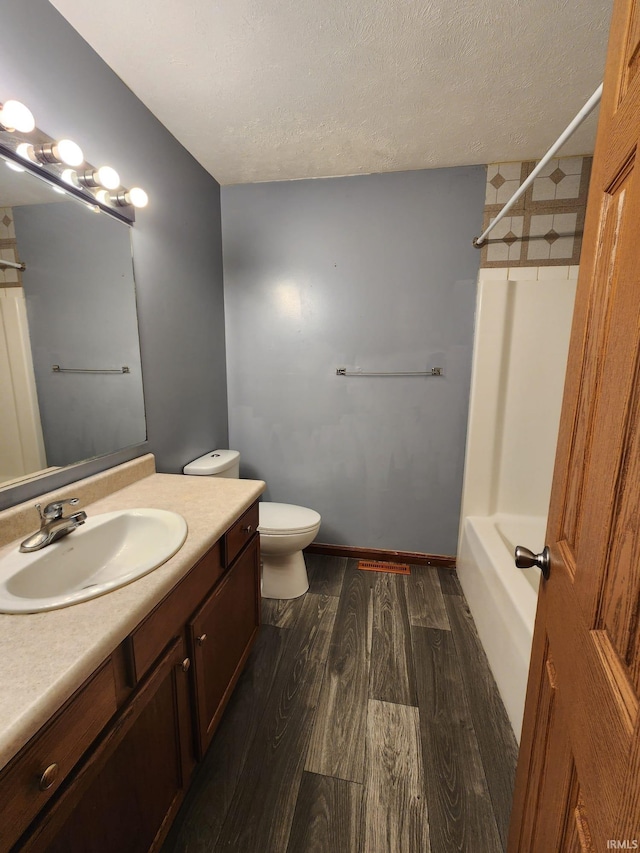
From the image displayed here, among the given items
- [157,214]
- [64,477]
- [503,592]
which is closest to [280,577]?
[503,592]

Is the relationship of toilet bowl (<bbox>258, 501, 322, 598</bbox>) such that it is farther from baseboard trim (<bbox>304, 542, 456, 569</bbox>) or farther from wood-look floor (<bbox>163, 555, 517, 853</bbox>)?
baseboard trim (<bbox>304, 542, 456, 569</bbox>)

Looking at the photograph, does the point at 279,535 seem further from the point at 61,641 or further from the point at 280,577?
the point at 61,641

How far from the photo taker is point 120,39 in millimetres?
1225

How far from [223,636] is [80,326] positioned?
1182 mm

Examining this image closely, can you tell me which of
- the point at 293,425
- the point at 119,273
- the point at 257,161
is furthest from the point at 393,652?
the point at 257,161

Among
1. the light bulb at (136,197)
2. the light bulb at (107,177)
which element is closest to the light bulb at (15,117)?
the light bulb at (107,177)

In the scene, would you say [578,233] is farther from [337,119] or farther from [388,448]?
[388,448]

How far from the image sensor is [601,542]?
0.53 meters

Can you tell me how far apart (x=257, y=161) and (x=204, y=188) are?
1.10ft

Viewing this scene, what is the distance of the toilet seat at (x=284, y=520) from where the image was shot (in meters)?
1.90

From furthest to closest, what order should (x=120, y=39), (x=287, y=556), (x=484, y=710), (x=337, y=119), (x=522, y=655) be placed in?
(x=287, y=556)
(x=337, y=119)
(x=484, y=710)
(x=522, y=655)
(x=120, y=39)

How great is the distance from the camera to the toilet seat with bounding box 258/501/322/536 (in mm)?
1904

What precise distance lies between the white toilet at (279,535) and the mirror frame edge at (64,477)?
0.44 metres

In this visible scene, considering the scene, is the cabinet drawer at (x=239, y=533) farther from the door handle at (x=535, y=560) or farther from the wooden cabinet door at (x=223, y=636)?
the door handle at (x=535, y=560)
